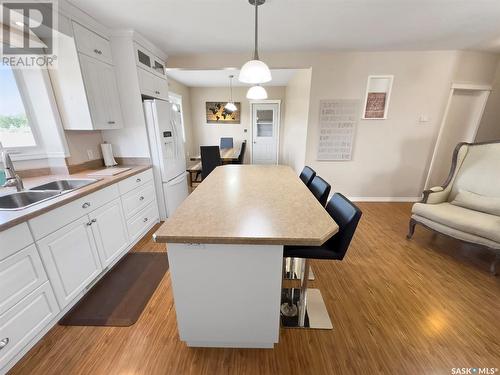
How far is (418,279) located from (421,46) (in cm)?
318

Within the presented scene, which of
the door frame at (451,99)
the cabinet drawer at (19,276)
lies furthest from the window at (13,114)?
the door frame at (451,99)

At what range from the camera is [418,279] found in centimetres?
183

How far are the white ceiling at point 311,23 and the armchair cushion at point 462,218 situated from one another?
195 cm

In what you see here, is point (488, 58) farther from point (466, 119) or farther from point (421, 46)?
point (421, 46)

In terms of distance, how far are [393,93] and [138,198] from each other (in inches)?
160

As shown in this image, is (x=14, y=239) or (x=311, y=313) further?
(x=311, y=313)

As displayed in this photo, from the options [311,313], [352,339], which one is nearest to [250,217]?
[311,313]

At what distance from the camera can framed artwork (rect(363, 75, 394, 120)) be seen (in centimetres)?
315

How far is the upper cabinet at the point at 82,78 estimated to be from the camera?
5.97 feet

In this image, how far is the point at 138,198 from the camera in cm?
234

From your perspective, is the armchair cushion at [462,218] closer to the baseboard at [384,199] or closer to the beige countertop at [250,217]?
the baseboard at [384,199]

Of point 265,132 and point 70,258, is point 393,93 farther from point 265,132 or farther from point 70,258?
point 70,258

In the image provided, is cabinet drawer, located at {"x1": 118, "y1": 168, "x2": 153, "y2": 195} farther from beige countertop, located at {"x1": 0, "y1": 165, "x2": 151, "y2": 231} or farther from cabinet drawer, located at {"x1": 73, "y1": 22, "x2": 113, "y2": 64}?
cabinet drawer, located at {"x1": 73, "y1": 22, "x2": 113, "y2": 64}

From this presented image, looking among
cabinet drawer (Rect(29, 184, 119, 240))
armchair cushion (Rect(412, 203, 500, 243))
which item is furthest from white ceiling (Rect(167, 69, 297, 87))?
armchair cushion (Rect(412, 203, 500, 243))
